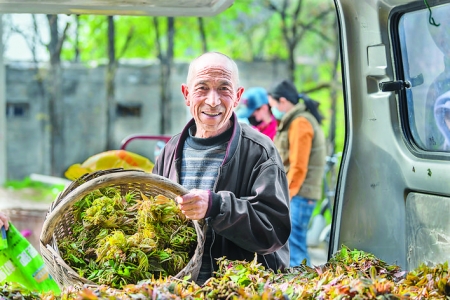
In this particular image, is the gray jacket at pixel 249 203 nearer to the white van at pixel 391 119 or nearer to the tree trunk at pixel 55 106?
the white van at pixel 391 119

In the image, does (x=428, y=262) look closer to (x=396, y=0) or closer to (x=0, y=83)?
(x=396, y=0)

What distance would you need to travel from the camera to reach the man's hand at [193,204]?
2.82 metres

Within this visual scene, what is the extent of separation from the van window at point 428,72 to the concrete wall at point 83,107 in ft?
37.5

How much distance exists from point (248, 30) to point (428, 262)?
1397 centimetres

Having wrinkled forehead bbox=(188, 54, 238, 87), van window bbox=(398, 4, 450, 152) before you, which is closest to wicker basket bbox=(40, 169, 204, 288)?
wrinkled forehead bbox=(188, 54, 238, 87)

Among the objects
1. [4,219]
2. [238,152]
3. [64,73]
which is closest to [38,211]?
[4,219]

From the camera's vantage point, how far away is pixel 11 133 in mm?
15078

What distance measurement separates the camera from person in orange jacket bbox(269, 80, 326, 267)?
6707 millimetres

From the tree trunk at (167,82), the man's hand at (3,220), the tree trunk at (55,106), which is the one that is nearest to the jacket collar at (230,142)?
the man's hand at (3,220)

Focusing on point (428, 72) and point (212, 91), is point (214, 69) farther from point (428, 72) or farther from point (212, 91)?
point (428, 72)

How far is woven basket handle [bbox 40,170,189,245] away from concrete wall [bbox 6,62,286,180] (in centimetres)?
1154

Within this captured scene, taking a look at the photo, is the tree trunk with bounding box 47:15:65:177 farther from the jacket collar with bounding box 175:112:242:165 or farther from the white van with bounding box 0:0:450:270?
the jacket collar with bounding box 175:112:242:165

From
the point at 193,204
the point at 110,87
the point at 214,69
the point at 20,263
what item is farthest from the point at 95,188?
the point at 110,87

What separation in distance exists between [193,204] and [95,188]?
0.41 m
